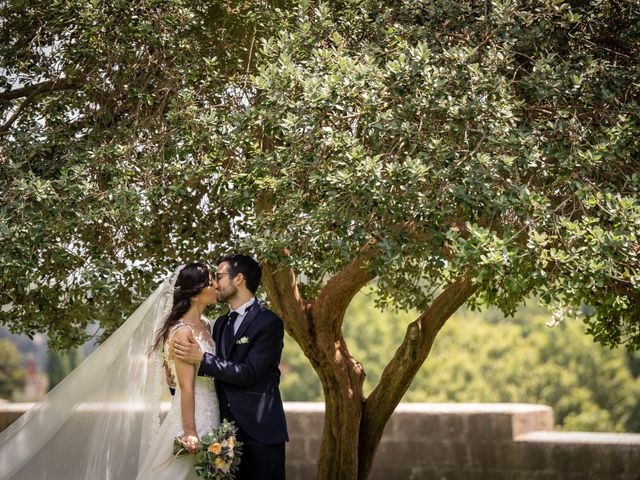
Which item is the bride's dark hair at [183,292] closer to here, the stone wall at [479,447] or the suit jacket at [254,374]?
the suit jacket at [254,374]

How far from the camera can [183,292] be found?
5129 mm

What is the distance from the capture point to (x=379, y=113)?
490 cm

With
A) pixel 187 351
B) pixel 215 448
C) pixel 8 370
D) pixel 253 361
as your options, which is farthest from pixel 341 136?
pixel 8 370

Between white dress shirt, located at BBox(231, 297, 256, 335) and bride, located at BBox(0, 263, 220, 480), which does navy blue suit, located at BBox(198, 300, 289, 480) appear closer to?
white dress shirt, located at BBox(231, 297, 256, 335)

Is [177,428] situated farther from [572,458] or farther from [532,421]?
[532,421]

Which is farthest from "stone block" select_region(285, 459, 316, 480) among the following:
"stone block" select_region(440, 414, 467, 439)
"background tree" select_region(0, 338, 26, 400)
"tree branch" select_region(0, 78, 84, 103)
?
"background tree" select_region(0, 338, 26, 400)

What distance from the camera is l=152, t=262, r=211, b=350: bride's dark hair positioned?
16.7ft

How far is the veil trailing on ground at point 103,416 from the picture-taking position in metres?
5.18

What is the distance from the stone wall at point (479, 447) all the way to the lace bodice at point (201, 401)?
3.98m

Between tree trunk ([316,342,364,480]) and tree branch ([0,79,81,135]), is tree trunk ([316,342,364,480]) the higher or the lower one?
the lower one

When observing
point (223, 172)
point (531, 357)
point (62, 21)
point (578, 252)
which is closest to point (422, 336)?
point (223, 172)

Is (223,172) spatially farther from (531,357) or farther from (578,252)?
(531,357)

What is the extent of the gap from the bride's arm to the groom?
0.18 ft

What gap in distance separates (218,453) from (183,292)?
92 cm
